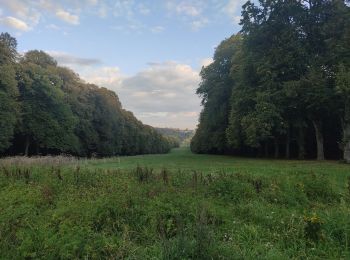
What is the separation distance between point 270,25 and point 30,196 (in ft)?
93.5

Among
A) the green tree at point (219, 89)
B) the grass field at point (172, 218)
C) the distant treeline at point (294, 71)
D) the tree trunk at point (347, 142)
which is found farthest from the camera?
the green tree at point (219, 89)

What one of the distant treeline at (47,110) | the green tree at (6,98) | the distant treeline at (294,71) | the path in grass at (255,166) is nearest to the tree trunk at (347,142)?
the distant treeline at (294,71)

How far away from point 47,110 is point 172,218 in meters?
43.5

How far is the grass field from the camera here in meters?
7.80

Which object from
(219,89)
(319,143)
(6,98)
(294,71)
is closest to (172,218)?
(294,71)

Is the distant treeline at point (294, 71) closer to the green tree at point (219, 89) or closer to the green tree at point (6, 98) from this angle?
the green tree at point (219, 89)

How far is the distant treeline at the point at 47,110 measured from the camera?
4125cm

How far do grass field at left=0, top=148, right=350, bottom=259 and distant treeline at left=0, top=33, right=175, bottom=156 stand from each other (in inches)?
1151

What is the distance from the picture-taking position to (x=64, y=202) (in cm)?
1114

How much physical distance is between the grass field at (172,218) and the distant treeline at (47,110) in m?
29.2

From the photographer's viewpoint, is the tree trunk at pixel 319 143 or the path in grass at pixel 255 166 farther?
the tree trunk at pixel 319 143

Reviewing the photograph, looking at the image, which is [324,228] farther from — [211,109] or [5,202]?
[211,109]

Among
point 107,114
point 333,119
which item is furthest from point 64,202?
point 107,114

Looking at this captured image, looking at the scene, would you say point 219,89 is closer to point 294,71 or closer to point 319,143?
point 294,71
